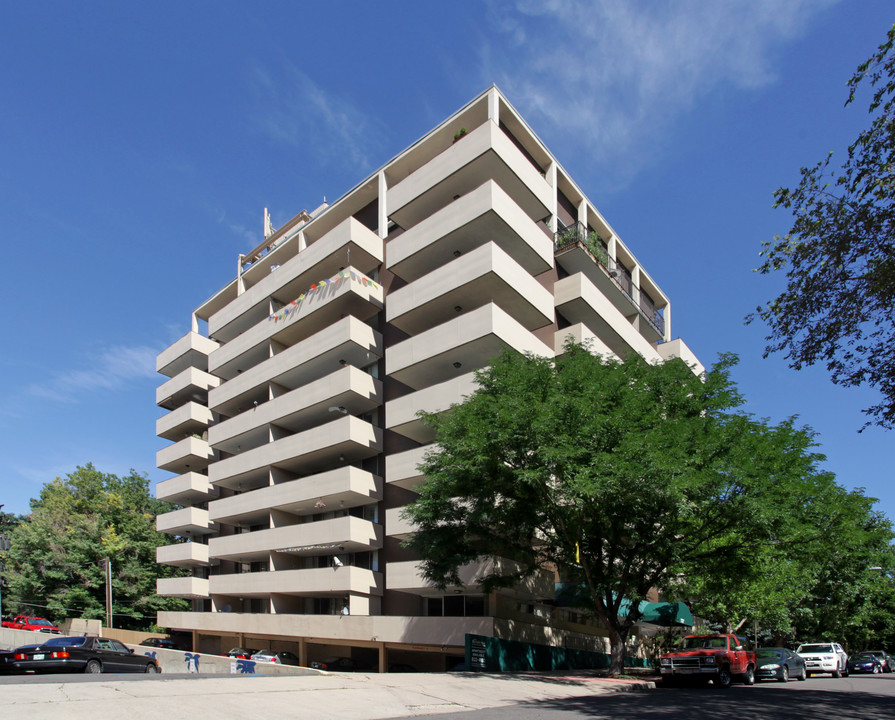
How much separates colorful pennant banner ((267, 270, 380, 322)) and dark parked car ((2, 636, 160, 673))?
61.5 ft

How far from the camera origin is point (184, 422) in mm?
48406

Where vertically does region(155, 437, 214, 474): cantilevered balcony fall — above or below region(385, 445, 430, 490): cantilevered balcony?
above

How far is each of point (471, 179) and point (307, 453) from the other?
15878mm

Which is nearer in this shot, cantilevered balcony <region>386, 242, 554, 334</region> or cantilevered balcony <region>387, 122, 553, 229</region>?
cantilevered balcony <region>386, 242, 554, 334</region>

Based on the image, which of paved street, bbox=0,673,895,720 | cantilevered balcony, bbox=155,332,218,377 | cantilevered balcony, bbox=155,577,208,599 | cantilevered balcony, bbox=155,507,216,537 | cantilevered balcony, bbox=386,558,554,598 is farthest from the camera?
cantilevered balcony, bbox=155,332,218,377

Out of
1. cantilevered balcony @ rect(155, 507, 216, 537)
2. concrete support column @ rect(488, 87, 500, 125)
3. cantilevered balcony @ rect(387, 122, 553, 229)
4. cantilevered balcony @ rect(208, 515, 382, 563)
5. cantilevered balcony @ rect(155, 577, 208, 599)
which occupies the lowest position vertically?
cantilevered balcony @ rect(155, 577, 208, 599)

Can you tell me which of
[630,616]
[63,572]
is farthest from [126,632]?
[630,616]

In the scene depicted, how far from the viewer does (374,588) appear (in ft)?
101

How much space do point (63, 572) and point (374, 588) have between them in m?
36.6

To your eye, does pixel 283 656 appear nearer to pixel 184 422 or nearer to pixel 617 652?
pixel 617 652

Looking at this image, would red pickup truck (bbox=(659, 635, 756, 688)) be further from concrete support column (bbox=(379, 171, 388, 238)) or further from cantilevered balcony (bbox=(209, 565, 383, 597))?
concrete support column (bbox=(379, 171, 388, 238))

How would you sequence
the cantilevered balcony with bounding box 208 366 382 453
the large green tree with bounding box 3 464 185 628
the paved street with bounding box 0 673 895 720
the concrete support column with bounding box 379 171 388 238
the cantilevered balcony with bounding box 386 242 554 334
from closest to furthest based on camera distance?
the paved street with bounding box 0 673 895 720 < the cantilevered balcony with bounding box 386 242 554 334 < the cantilevered balcony with bounding box 208 366 382 453 < the concrete support column with bounding box 379 171 388 238 < the large green tree with bounding box 3 464 185 628

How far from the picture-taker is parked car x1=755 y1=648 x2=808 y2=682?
2628 centimetres

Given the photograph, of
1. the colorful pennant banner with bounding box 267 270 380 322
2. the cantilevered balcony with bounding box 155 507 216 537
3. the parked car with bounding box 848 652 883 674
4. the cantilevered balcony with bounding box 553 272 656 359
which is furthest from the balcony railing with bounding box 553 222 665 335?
the cantilevered balcony with bounding box 155 507 216 537
